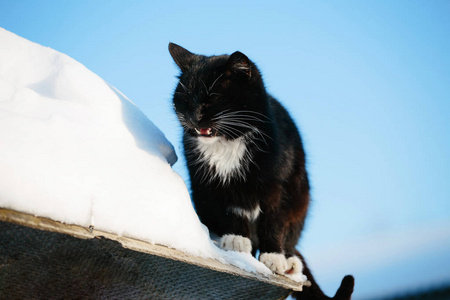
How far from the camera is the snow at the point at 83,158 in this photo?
133 cm

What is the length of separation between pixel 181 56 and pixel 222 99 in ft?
1.80

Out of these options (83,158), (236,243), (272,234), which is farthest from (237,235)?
(83,158)

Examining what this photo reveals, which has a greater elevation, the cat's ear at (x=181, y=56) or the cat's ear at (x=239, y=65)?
the cat's ear at (x=181, y=56)

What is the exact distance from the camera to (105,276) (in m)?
1.72

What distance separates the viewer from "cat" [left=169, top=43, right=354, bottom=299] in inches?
96.5

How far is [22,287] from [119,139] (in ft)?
2.28

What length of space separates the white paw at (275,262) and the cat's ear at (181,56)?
1.27m

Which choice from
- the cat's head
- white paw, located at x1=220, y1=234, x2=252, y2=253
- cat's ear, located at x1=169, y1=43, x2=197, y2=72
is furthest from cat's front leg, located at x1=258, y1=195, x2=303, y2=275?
cat's ear, located at x1=169, y1=43, x2=197, y2=72

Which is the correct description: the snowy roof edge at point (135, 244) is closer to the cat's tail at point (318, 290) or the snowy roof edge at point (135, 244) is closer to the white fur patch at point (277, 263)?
the white fur patch at point (277, 263)

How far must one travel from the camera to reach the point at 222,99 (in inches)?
96.2

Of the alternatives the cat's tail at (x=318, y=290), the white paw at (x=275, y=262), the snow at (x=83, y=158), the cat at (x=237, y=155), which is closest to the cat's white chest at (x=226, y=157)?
the cat at (x=237, y=155)

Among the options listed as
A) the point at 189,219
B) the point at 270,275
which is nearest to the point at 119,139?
the point at 189,219

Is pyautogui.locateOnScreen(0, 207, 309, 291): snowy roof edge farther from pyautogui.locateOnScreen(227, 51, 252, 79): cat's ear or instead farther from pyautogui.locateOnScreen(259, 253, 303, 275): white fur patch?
pyautogui.locateOnScreen(227, 51, 252, 79): cat's ear

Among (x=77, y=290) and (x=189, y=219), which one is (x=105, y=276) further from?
(x=189, y=219)
